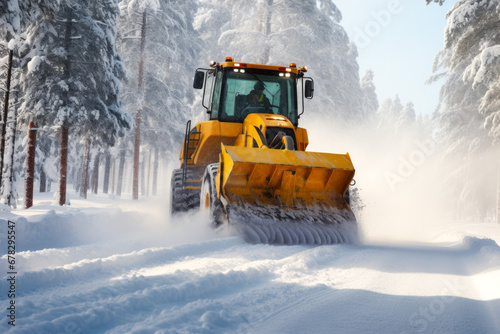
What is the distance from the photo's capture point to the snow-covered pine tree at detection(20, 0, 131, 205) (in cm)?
1405

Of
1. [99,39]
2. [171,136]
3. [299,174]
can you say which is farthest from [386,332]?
[171,136]

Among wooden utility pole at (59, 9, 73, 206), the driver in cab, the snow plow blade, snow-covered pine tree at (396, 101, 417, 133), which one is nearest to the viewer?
the snow plow blade

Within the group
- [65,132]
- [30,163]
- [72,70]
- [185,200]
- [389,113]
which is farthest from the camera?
[389,113]

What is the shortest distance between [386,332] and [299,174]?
173 inches

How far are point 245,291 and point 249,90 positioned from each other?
5810 millimetres

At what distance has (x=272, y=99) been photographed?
351 inches

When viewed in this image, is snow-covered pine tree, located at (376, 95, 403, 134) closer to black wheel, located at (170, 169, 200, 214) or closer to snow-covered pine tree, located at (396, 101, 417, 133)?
snow-covered pine tree, located at (396, 101, 417, 133)

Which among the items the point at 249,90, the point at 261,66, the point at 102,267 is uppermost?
the point at 261,66

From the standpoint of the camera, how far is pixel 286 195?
7203 mm

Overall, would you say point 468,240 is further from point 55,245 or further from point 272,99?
point 55,245

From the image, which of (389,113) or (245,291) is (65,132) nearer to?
(245,291)

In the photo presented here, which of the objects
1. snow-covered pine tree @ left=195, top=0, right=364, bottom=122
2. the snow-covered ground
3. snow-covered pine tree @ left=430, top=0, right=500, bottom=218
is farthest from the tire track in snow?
snow-covered pine tree @ left=195, top=0, right=364, bottom=122

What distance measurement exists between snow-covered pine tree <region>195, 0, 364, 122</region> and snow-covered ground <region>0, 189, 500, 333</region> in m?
17.6

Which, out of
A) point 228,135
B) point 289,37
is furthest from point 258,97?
point 289,37
